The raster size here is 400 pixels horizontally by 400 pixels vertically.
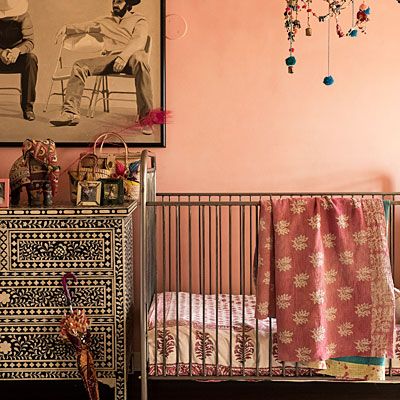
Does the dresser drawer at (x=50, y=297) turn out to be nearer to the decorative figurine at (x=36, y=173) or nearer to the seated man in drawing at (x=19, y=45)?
the decorative figurine at (x=36, y=173)

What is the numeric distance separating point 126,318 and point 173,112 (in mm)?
1179

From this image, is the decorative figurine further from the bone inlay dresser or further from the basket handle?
the basket handle

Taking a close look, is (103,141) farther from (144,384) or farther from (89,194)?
(144,384)

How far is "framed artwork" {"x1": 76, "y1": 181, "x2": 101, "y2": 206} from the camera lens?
255 cm

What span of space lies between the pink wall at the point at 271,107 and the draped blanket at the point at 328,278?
0.87m

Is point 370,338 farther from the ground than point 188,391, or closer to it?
farther from the ground

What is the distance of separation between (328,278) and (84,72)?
5.57 ft

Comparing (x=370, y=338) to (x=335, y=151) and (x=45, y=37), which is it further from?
(x=45, y=37)

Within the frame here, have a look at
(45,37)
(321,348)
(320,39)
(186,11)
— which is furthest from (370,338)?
(45,37)

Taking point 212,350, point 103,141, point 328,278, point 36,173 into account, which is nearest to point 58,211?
point 36,173

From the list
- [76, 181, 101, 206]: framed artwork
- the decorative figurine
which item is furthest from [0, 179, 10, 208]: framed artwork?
[76, 181, 101, 206]: framed artwork

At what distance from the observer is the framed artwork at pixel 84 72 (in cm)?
312

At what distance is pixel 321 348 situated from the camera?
234 cm

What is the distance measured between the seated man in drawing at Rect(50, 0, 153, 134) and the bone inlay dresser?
858 millimetres
